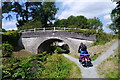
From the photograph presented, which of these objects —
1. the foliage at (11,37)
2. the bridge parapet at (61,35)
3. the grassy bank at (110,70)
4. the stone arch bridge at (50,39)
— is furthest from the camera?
the foliage at (11,37)

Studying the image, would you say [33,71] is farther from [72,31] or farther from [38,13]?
[38,13]

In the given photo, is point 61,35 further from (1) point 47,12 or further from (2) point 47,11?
(1) point 47,12

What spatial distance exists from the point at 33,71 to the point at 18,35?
73.8ft

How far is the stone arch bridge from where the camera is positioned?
2063cm

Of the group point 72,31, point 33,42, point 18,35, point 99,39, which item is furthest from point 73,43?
point 18,35

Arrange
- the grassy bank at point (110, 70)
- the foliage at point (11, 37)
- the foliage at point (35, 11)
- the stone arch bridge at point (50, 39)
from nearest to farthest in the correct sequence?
the grassy bank at point (110, 70)
the stone arch bridge at point (50, 39)
the foliage at point (11, 37)
the foliage at point (35, 11)

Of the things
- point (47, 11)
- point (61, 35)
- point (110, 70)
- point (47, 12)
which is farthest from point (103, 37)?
point (47, 12)

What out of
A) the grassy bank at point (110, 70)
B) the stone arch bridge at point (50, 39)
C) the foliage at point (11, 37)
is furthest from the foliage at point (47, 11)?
the grassy bank at point (110, 70)

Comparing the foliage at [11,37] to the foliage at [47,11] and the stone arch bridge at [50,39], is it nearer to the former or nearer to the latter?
the stone arch bridge at [50,39]

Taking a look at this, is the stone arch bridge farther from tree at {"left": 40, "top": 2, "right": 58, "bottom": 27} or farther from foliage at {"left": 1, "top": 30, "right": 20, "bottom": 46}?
tree at {"left": 40, "top": 2, "right": 58, "bottom": 27}

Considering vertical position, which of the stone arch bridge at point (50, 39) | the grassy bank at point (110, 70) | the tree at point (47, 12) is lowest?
the grassy bank at point (110, 70)

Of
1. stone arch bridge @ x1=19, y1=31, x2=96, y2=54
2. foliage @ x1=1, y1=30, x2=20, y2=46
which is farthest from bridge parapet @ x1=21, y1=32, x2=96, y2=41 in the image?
foliage @ x1=1, y1=30, x2=20, y2=46

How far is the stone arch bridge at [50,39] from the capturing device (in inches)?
812

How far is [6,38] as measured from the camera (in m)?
22.5
